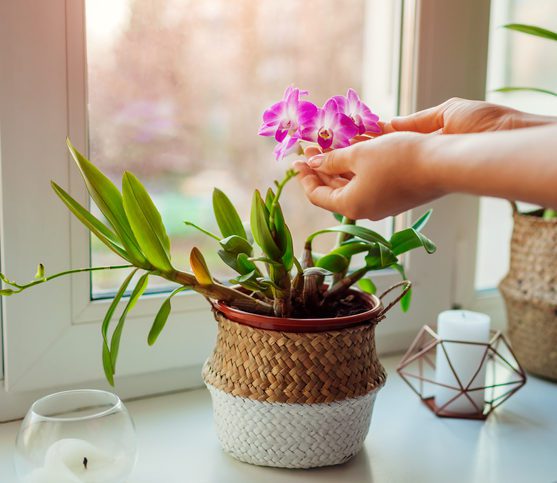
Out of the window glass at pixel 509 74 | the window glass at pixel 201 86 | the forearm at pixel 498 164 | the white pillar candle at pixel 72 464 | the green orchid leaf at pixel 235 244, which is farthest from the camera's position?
the window glass at pixel 509 74

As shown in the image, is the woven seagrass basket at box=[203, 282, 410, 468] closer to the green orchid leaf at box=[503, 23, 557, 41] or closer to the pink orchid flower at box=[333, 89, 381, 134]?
the pink orchid flower at box=[333, 89, 381, 134]

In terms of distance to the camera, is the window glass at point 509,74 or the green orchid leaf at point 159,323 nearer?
the green orchid leaf at point 159,323

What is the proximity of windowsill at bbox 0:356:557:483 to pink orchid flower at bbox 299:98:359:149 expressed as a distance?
374 millimetres

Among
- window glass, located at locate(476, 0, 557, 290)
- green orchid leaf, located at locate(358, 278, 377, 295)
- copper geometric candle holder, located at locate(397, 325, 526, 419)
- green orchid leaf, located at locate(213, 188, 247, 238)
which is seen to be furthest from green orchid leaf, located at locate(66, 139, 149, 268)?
window glass, located at locate(476, 0, 557, 290)

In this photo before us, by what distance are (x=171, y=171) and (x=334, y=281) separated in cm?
29

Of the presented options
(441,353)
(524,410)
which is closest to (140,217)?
(441,353)

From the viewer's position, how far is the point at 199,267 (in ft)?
2.40

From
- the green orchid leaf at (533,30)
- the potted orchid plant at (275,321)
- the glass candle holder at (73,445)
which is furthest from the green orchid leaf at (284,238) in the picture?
the green orchid leaf at (533,30)

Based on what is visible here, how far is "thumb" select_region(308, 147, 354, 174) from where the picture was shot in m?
0.68

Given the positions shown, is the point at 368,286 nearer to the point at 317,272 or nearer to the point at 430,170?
the point at 317,272

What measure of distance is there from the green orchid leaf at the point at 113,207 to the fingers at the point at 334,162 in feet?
0.66

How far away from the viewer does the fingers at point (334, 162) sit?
2.22ft

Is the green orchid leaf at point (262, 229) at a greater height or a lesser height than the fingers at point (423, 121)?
lesser

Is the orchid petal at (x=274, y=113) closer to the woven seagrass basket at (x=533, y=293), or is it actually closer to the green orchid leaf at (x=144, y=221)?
the green orchid leaf at (x=144, y=221)
